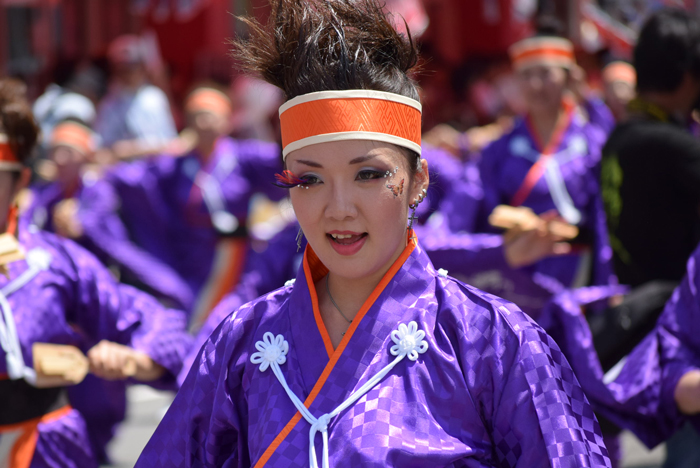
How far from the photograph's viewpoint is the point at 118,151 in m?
7.11

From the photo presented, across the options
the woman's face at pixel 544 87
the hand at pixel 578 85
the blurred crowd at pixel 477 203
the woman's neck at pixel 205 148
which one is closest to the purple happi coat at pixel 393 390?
the blurred crowd at pixel 477 203

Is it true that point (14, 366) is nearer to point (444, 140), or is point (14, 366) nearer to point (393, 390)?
Answer: point (393, 390)

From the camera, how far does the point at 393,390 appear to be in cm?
156

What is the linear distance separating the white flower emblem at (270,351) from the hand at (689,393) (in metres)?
1.01

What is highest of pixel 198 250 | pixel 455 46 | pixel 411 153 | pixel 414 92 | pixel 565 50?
pixel 455 46

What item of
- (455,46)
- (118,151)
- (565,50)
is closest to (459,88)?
(455,46)

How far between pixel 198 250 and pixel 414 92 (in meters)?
4.62

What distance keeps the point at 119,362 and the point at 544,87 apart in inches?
109

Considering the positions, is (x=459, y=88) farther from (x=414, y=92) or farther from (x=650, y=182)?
(x=414, y=92)

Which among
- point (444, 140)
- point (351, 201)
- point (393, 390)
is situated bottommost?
point (393, 390)

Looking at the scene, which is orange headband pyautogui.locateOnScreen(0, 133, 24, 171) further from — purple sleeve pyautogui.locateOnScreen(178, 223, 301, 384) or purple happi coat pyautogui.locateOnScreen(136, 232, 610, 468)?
purple happi coat pyautogui.locateOnScreen(136, 232, 610, 468)

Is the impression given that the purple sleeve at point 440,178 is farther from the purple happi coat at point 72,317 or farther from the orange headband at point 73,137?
the orange headband at point 73,137

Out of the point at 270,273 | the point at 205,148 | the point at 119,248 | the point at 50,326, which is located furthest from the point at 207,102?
the point at 50,326

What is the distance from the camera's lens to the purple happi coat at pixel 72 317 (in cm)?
243
